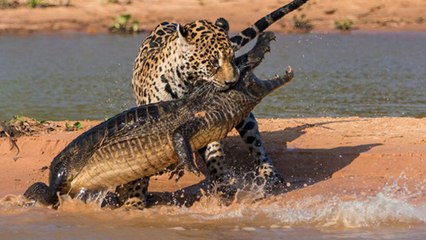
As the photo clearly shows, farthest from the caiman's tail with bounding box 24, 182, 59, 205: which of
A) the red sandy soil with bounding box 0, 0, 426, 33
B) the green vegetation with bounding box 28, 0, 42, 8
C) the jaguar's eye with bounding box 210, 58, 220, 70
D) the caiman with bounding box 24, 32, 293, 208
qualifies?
the green vegetation with bounding box 28, 0, 42, 8

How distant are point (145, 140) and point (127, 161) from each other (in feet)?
0.67

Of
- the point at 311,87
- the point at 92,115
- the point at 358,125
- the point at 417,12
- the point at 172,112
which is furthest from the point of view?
the point at 417,12

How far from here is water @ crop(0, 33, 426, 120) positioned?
603 inches

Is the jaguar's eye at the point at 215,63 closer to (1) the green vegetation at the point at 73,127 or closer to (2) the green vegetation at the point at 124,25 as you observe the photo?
(1) the green vegetation at the point at 73,127

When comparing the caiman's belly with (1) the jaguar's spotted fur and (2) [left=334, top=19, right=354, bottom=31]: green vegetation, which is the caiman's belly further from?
(2) [left=334, top=19, right=354, bottom=31]: green vegetation

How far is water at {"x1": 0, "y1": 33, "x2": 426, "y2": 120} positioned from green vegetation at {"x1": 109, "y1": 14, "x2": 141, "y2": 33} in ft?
1.76

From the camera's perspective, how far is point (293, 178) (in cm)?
977

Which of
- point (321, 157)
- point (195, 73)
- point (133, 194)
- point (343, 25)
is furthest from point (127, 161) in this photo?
point (343, 25)

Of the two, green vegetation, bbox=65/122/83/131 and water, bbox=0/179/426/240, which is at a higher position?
water, bbox=0/179/426/240

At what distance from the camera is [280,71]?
20.2 metres

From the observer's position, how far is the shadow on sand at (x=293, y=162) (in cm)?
952

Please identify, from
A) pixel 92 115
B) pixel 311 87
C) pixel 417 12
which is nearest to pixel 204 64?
pixel 92 115

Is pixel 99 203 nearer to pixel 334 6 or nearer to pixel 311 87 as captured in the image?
pixel 311 87

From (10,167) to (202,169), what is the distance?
183cm
